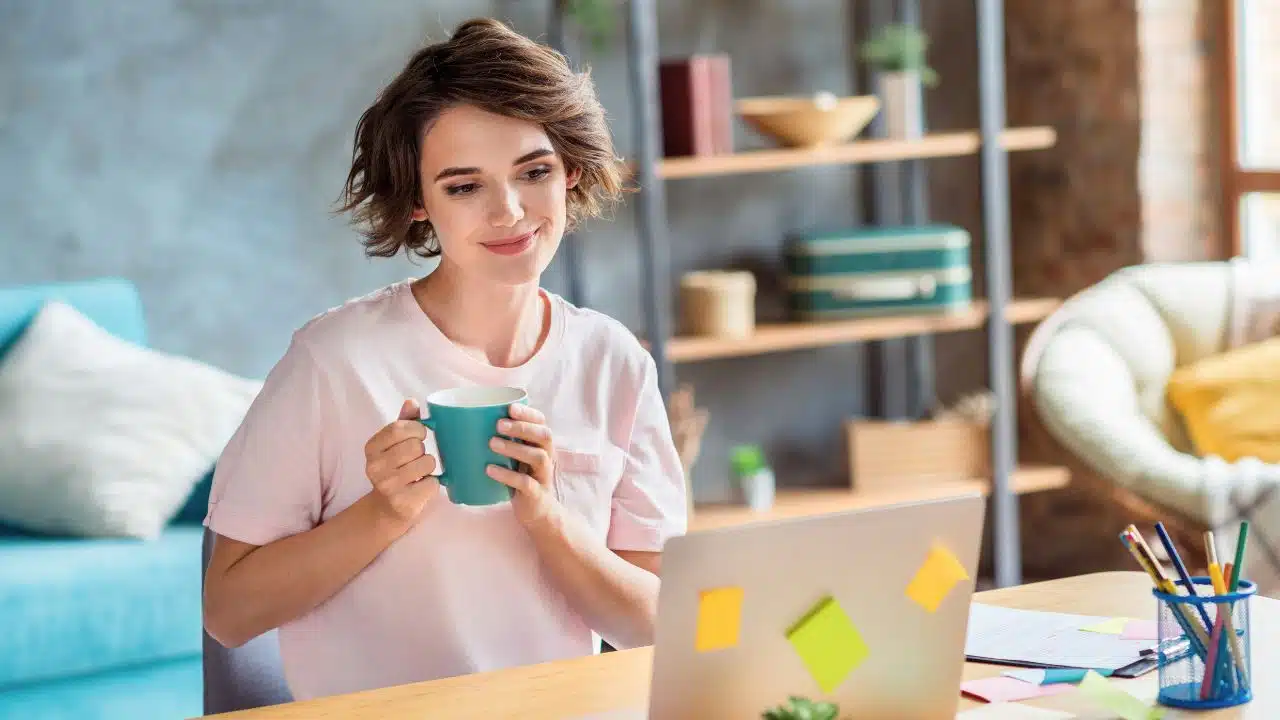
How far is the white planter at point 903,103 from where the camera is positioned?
3738mm

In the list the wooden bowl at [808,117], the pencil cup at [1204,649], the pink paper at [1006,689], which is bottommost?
the pink paper at [1006,689]

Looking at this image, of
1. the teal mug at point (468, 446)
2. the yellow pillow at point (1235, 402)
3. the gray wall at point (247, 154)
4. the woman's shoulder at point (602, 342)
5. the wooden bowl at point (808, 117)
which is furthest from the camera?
the wooden bowl at point (808, 117)

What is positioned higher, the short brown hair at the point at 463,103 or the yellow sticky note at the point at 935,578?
the short brown hair at the point at 463,103

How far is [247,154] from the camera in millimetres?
3586

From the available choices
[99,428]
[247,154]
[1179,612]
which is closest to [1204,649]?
[1179,612]

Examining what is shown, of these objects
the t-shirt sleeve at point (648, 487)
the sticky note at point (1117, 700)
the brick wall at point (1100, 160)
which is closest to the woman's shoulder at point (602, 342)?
the t-shirt sleeve at point (648, 487)

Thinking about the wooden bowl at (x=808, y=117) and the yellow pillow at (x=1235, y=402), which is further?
the wooden bowl at (x=808, y=117)

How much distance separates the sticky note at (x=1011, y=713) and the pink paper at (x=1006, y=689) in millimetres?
18

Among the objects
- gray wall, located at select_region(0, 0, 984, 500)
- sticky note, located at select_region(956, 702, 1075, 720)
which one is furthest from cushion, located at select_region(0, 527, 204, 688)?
sticky note, located at select_region(956, 702, 1075, 720)

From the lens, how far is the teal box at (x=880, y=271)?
144 inches

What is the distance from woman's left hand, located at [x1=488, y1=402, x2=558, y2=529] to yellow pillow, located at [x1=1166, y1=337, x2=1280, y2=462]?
2024 mm

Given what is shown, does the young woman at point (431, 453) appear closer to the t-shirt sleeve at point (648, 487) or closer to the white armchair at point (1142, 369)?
the t-shirt sleeve at point (648, 487)

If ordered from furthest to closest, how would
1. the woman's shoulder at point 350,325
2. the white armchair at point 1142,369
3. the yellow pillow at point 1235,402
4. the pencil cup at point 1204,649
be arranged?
1. the yellow pillow at point 1235,402
2. the white armchair at point 1142,369
3. the woman's shoulder at point 350,325
4. the pencil cup at point 1204,649

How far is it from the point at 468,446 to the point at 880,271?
2522 mm
